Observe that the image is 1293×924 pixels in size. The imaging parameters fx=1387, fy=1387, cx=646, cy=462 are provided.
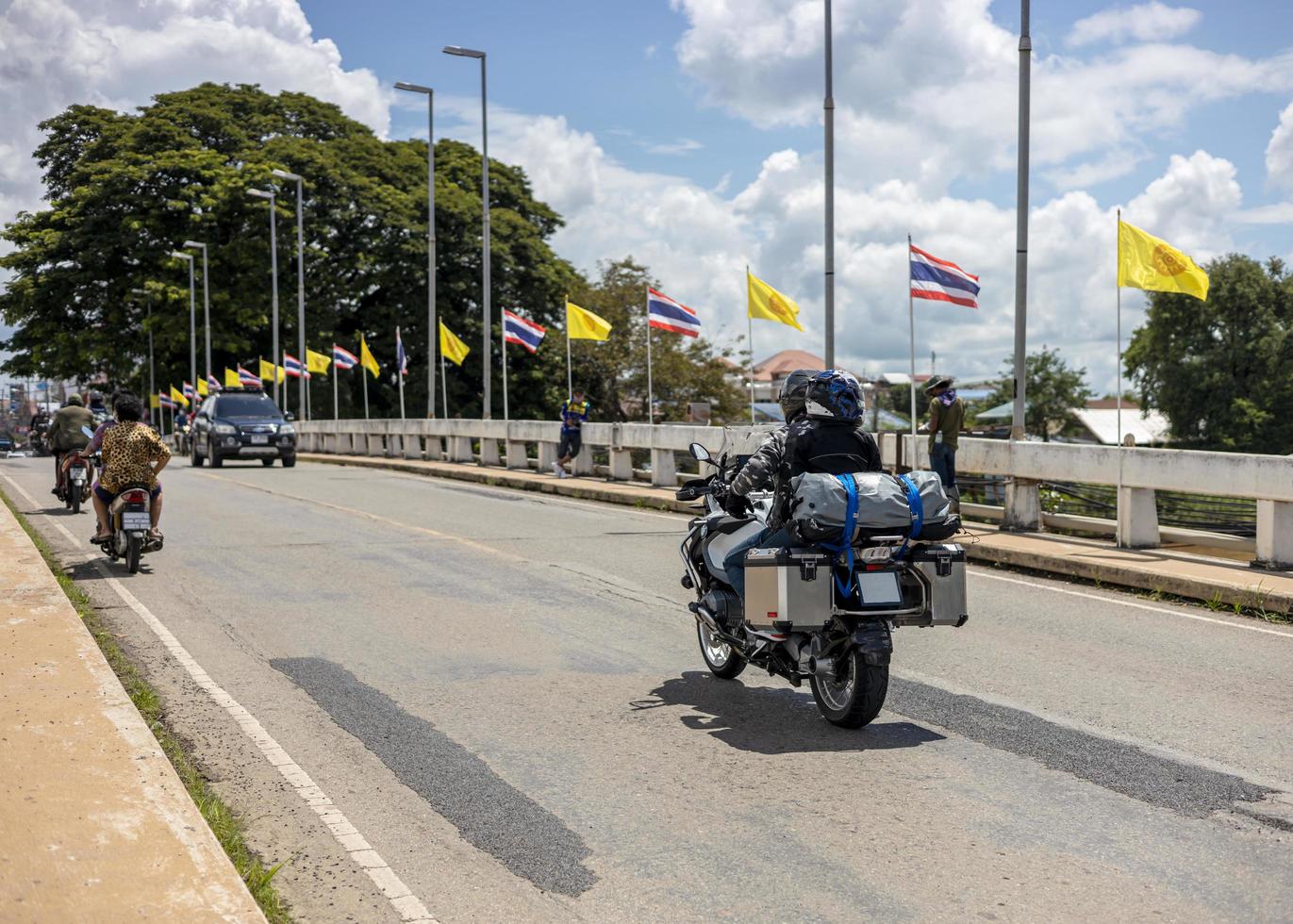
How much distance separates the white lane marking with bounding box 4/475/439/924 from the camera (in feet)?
14.9

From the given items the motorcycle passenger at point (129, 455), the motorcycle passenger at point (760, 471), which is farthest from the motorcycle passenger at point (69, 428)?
the motorcycle passenger at point (760, 471)

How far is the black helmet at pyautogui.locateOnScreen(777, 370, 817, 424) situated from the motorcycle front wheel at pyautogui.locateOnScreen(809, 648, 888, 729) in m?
1.37

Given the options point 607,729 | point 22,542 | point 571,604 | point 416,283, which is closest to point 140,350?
point 416,283

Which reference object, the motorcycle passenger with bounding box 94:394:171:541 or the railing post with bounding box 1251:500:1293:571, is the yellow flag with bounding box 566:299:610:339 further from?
the railing post with bounding box 1251:500:1293:571

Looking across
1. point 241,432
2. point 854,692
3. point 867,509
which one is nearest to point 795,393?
point 867,509

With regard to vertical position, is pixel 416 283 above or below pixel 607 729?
above

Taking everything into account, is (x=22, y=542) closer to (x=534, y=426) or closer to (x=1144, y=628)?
(x=1144, y=628)

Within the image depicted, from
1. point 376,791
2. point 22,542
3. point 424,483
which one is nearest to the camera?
point 376,791

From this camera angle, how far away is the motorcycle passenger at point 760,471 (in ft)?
22.9

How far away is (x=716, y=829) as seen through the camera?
17.2ft

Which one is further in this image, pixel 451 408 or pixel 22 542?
pixel 451 408

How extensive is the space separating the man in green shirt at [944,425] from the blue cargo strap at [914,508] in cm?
836

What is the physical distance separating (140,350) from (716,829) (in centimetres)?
5915

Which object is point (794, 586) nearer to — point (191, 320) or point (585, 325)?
point (585, 325)
